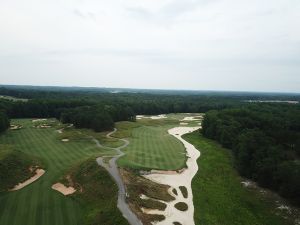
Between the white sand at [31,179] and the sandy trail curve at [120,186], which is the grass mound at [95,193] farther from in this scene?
the white sand at [31,179]

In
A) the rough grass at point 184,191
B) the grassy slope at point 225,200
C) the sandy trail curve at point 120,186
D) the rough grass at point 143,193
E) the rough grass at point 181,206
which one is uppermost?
the sandy trail curve at point 120,186

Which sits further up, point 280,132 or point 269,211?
point 280,132

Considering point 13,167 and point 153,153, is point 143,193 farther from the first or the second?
point 153,153

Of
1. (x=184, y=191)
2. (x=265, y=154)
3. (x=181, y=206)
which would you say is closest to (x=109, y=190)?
(x=181, y=206)

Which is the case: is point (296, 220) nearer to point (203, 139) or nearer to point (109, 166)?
point (109, 166)

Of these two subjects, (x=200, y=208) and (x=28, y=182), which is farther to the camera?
(x=28, y=182)

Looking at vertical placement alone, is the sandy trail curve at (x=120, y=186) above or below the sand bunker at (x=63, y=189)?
above

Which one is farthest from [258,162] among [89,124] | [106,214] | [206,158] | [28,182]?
[89,124]

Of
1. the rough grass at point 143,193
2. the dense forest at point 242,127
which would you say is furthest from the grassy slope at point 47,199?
the dense forest at point 242,127
